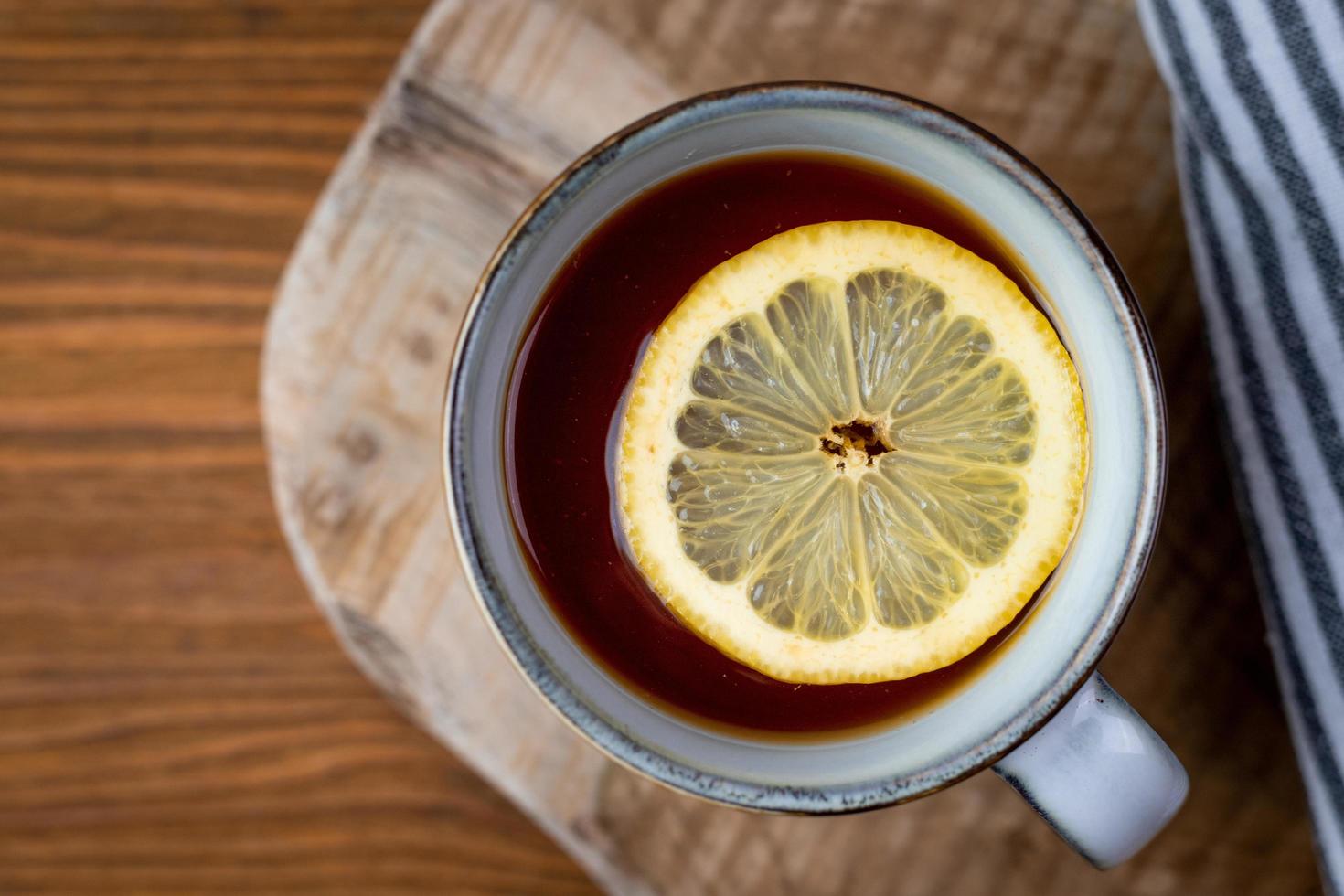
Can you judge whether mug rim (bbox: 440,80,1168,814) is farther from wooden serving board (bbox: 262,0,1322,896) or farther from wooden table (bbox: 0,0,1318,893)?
wooden table (bbox: 0,0,1318,893)

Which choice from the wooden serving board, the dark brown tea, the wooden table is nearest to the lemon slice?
the dark brown tea

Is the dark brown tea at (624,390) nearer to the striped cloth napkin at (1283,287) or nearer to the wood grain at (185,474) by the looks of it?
the striped cloth napkin at (1283,287)

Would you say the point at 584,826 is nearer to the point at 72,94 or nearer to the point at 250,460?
the point at 250,460

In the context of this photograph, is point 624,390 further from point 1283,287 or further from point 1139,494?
point 1283,287

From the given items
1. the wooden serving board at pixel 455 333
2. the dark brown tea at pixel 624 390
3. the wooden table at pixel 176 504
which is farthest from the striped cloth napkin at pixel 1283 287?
the wooden table at pixel 176 504

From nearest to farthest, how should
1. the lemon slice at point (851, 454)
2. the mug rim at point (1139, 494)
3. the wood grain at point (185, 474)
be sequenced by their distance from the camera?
the mug rim at point (1139, 494)
the lemon slice at point (851, 454)
the wood grain at point (185, 474)

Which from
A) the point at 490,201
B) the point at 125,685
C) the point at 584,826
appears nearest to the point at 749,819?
the point at 584,826

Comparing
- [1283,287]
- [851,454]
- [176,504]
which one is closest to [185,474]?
[176,504]
